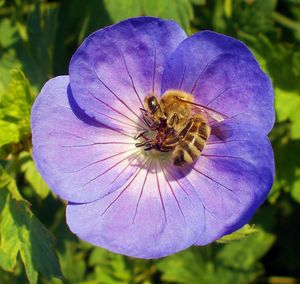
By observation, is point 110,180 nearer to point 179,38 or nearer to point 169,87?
point 169,87

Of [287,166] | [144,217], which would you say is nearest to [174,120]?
[144,217]

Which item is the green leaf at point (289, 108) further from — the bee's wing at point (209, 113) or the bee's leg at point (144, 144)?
the bee's leg at point (144, 144)

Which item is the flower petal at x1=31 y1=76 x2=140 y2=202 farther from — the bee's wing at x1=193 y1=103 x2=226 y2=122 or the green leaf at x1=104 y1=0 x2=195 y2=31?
the green leaf at x1=104 y1=0 x2=195 y2=31

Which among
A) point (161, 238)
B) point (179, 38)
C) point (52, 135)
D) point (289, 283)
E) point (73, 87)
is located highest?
point (179, 38)

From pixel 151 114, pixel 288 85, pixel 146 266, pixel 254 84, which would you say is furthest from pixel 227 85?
pixel 146 266

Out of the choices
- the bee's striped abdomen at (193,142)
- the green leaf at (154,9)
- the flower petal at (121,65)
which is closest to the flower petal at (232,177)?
the bee's striped abdomen at (193,142)

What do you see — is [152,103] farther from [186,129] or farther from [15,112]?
[15,112]
